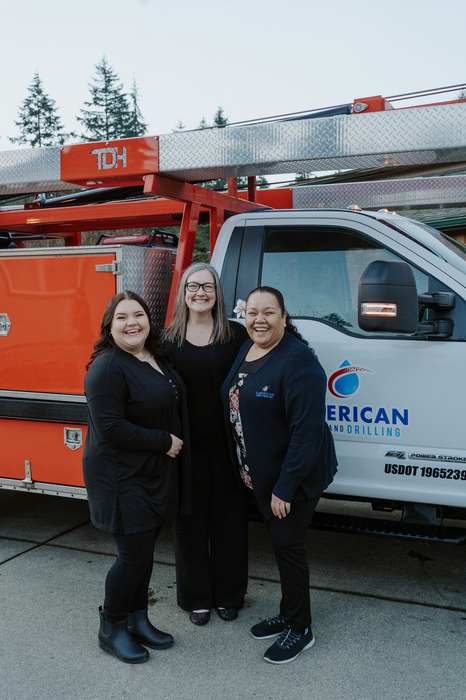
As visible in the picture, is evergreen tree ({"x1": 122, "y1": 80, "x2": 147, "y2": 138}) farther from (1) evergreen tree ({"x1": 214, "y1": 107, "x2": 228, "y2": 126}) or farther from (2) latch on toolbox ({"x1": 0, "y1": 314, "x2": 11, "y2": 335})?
(2) latch on toolbox ({"x1": 0, "y1": 314, "x2": 11, "y2": 335})

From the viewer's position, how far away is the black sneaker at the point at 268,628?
345cm

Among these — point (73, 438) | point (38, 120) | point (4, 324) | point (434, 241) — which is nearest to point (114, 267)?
point (4, 324)

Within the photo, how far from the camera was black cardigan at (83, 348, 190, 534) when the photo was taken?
313 cm

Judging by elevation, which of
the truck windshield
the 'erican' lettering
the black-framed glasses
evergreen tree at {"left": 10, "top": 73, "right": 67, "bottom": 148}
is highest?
evergreen tree at {"left": 10, "top": 73, "right": 67, "bottom": 148}

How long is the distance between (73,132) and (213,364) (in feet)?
167

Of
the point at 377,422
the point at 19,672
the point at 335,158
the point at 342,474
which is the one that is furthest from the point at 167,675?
the point at 335,158

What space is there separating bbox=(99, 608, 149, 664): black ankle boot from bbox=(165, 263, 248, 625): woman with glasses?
43 cm

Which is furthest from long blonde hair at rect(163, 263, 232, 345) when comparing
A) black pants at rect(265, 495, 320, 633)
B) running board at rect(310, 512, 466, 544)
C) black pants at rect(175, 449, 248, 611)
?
running board at rect(310, 512, 466, 544)

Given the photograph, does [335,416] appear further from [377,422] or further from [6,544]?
[6,544]

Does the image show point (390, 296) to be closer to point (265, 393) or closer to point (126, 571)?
point (265, 393)

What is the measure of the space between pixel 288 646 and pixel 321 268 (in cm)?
194

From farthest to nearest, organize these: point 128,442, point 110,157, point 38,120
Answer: point 38,120, point 110,157, point 128,442

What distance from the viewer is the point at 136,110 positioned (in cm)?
5284

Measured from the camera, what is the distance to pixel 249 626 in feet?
11.8
